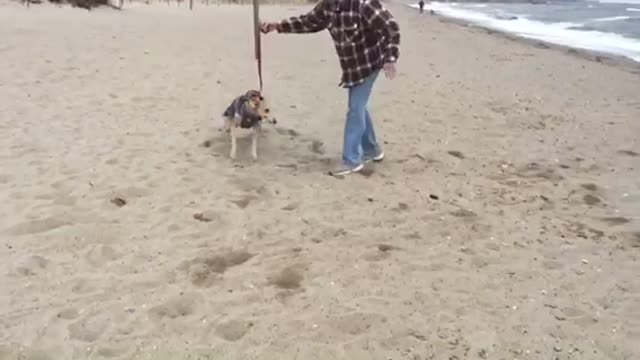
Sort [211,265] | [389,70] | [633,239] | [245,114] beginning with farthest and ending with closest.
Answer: [245,114]
[389,70]
[633,239]
[211,265]

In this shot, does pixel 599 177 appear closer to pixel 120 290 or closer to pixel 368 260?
pixel 368 260

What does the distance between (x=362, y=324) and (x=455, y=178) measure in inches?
103

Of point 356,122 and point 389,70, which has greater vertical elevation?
point 389,70

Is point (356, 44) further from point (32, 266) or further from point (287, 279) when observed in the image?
point (32, 266)

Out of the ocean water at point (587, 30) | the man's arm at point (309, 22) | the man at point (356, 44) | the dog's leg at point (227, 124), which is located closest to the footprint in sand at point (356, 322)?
the man at point (356, 44)

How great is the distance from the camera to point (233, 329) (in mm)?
3346

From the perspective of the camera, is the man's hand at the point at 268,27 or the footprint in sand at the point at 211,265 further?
the man's hand at the point at 268,27

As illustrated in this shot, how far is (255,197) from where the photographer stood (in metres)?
5.11

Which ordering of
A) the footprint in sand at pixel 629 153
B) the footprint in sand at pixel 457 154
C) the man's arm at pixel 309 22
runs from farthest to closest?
the footprint in sand at pixel 629 153
the footprint in sand at pixel 457 154
the man's arm at pixel 309 22

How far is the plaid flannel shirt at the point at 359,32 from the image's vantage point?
17.3 feet

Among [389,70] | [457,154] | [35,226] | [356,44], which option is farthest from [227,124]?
[35,226]

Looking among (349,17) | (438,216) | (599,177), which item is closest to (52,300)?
(438,216)

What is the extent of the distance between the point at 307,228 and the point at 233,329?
1.35m

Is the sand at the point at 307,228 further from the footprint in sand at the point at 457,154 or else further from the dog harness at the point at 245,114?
the dog harness at the point at 245,114
